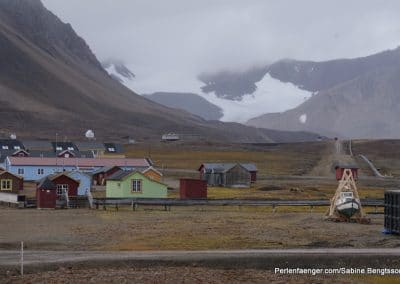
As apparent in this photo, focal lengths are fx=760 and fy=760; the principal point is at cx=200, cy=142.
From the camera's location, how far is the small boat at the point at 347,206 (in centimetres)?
4738

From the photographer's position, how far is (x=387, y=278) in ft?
83.0

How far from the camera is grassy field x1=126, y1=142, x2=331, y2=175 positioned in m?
140

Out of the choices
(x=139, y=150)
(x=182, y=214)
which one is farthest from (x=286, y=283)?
(x=139, y=150)

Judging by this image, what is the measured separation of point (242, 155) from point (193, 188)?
3704 inches

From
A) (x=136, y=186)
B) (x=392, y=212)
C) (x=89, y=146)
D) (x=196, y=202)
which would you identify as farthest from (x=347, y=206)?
(x=89, y=146)

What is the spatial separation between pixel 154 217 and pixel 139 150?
12116cm

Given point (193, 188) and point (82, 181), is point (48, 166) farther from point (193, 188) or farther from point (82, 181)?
point (193, 188)

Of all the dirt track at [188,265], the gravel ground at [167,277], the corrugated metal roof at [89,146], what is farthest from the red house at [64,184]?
the corrugated metal roof at [89,146]

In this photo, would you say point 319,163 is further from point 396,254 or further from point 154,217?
point 396,254

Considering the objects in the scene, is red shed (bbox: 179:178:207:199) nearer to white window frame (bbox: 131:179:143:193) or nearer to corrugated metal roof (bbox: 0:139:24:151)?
white window frame (bbox: 131:179:143:193)

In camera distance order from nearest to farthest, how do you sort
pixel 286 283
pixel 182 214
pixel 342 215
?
pixel 286 283
pixel 342 215
pixel 182 214

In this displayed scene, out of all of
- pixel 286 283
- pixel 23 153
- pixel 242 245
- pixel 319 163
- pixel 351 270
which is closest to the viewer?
pixel 286 283

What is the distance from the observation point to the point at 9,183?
78.9 meters

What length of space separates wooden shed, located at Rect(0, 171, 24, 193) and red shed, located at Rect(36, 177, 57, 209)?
19.4m
